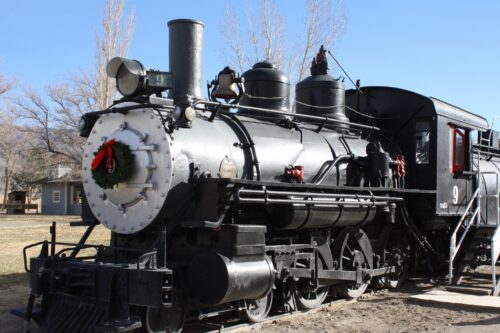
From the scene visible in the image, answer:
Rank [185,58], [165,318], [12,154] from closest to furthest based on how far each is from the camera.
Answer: [165,318] → [185,58] → [12,154]

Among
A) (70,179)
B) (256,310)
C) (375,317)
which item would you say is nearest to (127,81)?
(256,310)

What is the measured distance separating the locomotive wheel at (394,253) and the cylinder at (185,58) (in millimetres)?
4312

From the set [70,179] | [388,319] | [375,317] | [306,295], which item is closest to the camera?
[388,319]

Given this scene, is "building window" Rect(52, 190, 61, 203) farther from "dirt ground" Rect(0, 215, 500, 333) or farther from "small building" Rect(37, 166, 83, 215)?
"dirt ground" Rect(0, 215, 500, 333)

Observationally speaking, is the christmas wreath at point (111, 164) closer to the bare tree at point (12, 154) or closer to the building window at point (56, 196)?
the building window at point (56, 196)

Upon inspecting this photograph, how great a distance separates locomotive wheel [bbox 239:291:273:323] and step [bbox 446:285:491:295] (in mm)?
3836

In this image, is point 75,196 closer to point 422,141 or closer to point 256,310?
point 422,141

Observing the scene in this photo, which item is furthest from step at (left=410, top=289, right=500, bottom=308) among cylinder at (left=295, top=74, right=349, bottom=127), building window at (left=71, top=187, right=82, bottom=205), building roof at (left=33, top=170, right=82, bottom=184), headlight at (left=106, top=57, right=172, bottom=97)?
building window at (left=71, top=187, right=82, bottom=205)

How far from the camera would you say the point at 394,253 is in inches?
379

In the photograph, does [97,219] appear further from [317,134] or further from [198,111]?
[317,134]

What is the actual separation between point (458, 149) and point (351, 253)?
11.4ft

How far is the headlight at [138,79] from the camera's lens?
21.2 ft

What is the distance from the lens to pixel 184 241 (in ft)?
21.3

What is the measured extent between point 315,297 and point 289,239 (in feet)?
A: 3.84
